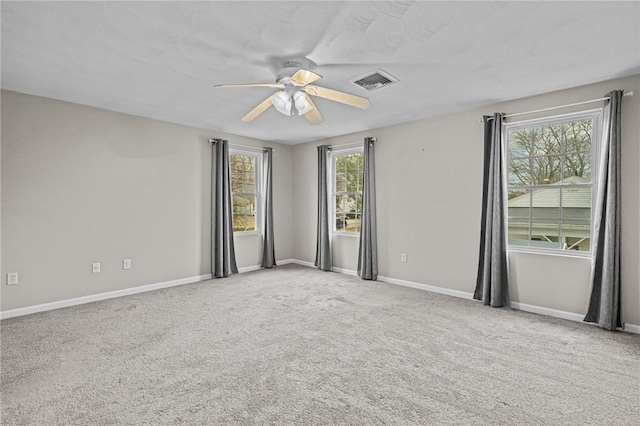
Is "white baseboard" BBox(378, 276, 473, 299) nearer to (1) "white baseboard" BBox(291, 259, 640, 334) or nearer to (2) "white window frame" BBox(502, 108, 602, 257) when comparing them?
(1) "white baseboard" BBox(291, 259, 640, 334)

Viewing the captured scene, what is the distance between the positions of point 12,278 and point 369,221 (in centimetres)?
444

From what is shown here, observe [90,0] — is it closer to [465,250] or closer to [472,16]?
[472,16]

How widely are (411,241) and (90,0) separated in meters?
4.29

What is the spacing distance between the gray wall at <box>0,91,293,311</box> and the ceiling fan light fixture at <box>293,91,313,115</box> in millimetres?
2651

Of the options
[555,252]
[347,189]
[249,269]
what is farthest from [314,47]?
[249,269]

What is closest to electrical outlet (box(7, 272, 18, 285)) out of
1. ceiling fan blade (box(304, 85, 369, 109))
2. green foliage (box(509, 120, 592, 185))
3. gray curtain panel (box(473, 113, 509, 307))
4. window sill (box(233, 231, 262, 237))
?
window sill (box(233, 231, 262, 237))

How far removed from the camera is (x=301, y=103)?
295 cm

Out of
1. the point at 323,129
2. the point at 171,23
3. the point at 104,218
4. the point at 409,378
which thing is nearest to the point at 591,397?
the point at 409,378

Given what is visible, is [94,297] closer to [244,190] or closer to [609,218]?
[244,190]

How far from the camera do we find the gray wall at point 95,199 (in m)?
3.53

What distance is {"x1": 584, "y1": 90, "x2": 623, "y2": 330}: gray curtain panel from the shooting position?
310cm

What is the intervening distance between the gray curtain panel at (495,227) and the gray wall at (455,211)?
14 centimetres

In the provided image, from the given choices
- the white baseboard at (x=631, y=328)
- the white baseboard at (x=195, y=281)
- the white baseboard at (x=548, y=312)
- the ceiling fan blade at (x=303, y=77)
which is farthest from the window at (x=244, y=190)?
the white baseboard at (x=631, y=328)

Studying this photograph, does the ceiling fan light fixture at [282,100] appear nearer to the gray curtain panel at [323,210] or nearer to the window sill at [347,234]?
the gray curtain panel at [323,210]
